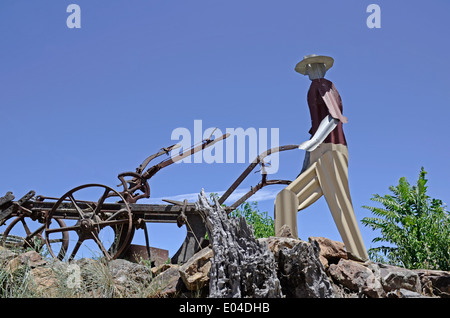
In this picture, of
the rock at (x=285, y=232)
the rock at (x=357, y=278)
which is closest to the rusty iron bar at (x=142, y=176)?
the rock at (x=285, y=232)

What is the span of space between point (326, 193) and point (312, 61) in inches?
76.7

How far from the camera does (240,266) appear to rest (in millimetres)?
4410

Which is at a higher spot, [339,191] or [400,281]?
[339,191]

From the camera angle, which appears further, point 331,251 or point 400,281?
point 331,251

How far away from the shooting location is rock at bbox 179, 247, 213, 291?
499 centimetres

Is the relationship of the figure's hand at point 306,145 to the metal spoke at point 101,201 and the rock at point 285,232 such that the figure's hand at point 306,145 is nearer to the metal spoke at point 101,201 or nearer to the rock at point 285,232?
the rock at point 285,232

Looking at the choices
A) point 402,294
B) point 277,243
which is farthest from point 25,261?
point 402,294

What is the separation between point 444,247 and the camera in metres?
9.45

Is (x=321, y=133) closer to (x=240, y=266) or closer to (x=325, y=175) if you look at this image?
(x=325, y=175)

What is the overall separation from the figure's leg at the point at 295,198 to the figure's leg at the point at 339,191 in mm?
109

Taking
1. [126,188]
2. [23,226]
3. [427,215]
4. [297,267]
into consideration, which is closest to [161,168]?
[126,188]

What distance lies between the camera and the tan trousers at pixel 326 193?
6422 millimetres
